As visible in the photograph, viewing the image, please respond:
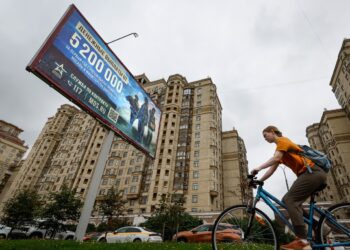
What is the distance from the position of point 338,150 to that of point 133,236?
60.8 metres

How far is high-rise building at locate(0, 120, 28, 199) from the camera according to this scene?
85750 mm

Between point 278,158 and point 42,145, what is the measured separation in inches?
3761

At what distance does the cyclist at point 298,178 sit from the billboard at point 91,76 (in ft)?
33.5

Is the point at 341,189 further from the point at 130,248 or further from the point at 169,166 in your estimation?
the point at 130,248

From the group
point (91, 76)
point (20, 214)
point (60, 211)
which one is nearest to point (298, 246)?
point (91, 76)

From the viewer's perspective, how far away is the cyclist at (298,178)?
3.34 m

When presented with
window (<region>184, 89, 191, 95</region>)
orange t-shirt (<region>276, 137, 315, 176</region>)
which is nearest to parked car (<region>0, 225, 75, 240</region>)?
orange t-shirt (<region>276, 137, 315, 176</region>)

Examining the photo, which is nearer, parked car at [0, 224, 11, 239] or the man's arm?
the man's arm

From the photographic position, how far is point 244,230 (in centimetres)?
387

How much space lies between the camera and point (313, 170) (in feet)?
12.0

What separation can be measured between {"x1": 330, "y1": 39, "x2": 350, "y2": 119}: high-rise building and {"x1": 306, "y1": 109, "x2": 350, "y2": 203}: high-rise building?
10.7 ft

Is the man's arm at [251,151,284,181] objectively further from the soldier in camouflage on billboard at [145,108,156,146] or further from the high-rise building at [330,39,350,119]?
the high-rise building at [330,39,350,119]

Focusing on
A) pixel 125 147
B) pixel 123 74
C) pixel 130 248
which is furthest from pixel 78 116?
pixel 130 248

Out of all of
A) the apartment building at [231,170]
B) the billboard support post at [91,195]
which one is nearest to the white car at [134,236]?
the billboard support post at [91,195]
